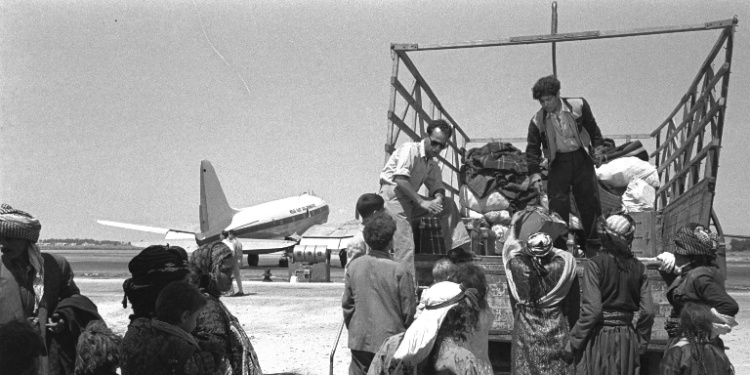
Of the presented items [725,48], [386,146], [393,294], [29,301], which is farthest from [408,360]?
[725,48]

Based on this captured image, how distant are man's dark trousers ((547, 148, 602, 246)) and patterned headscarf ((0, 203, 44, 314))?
137 inches

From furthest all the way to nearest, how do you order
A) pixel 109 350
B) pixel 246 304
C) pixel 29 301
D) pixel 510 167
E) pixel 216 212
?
pixel 216 212, pixel 246 304, pixel 510 167, pixel 29 301, pixel 109 350

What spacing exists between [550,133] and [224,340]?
2972mm

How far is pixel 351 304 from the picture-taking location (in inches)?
175

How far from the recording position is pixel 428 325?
3414mm

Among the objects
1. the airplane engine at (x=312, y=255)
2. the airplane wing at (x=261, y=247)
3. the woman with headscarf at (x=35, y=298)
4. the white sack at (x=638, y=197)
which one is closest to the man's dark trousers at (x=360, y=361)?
the woman with headscarf at (x=35, y=298)

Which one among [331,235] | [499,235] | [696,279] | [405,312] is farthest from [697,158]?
[331,235]

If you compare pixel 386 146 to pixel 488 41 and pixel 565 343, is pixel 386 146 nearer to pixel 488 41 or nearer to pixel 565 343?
pixel 488 41

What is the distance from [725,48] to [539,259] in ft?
15.1

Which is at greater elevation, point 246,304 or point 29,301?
point 29,301

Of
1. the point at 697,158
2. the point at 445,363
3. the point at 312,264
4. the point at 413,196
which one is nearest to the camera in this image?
the point at 445,363

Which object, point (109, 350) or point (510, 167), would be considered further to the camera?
point (510, 167)

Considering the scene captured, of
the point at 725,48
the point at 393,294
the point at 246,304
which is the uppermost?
the point at 725,48

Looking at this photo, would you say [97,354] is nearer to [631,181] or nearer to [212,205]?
[631,181]
